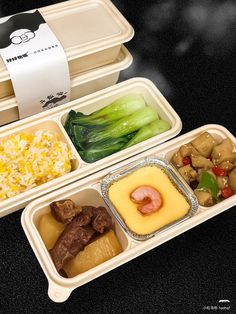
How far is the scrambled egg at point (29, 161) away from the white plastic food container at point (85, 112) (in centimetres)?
4

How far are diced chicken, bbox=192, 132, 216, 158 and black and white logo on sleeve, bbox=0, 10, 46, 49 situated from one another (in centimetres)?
92

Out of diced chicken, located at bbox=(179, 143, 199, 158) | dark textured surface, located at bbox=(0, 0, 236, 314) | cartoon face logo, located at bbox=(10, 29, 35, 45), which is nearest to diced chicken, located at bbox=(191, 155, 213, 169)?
diced chicken, located at bbox=(179, 143, 199, 158)

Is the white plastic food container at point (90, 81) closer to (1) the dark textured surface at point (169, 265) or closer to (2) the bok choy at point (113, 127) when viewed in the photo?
(2) the bok choy at point (113, 127)

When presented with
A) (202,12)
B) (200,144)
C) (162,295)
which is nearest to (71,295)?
(162,295)

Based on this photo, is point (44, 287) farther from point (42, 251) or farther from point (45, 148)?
point (45, 148)

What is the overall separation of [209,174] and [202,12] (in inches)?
58.4

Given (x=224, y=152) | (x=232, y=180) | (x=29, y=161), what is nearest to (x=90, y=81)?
(x=29, y=161)

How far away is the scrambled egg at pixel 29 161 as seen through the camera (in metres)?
1.90

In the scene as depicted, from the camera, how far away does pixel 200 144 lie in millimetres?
2027

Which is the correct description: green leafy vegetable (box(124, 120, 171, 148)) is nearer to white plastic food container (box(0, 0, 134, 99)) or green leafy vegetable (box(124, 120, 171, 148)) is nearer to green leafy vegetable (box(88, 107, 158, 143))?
green leafy vegetable (box(88, 107, 158, 143))

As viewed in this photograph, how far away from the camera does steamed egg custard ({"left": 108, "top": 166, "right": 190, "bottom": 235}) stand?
182 centimetres

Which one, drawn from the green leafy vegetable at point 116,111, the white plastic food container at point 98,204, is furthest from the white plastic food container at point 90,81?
the white plastic food container at point 98,204

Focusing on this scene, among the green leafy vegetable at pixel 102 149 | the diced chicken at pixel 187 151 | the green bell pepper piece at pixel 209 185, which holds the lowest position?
the green bell pepper piece at pixel 209 185

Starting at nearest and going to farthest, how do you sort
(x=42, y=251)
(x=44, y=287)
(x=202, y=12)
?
1. (x=42, y=251)
2. (x=44, y=287)
3. (x=202, y=12)
